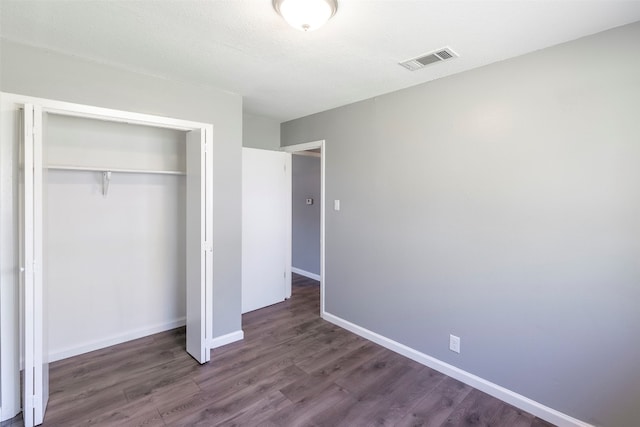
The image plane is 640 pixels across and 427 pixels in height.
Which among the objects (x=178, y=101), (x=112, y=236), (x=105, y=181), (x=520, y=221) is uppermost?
(x=178, y=101)

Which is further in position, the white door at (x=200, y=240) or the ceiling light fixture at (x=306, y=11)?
the white door at (x=200, y=240)

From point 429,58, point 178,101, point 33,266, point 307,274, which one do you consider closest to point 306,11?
point 429,58

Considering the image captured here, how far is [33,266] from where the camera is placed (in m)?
1.91

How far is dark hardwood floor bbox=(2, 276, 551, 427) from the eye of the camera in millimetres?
2094

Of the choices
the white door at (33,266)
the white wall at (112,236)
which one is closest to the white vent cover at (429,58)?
the white wall at (112,236)

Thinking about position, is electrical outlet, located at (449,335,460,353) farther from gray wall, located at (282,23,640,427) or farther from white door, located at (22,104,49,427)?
white door, located at (22,104,49,427)

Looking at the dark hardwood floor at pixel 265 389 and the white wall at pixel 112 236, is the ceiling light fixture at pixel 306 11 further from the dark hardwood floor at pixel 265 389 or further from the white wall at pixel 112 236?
the dark hardwood floor at pixel 265 389

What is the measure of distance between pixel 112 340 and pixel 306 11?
332 cm

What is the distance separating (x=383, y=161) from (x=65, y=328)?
10.9ft

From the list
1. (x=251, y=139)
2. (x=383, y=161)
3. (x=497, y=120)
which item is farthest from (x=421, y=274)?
(x=251, y=139)

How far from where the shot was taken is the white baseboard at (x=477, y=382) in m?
2.06

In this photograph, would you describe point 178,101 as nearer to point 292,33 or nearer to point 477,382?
point 292,33

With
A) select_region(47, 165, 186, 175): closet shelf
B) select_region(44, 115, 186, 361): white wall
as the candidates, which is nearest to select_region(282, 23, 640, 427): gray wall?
select_region(47, 165, 186, 175): closet shelf

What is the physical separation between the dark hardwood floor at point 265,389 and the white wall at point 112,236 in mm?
236
